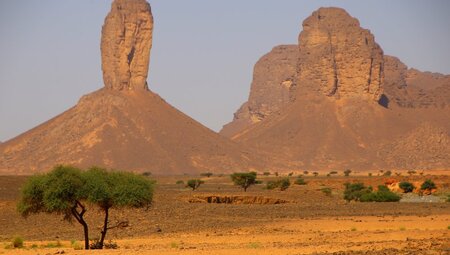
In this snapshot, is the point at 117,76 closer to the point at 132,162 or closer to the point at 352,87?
the point at 132,162

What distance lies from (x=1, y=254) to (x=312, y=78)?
163 m

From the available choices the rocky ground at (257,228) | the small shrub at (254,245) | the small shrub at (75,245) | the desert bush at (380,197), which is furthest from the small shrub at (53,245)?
the desert bush at (380,197)

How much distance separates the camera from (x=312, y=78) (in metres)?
197

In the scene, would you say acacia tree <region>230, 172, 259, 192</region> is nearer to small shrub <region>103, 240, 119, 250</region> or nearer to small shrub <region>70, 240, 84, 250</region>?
small shrub <region>70, 240, 84, 250</region>

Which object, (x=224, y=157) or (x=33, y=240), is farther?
(x=224, y=157)

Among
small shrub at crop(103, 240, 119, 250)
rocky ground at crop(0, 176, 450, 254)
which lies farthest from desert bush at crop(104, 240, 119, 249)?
rocky ground at crop(0, 176, 450, 254)

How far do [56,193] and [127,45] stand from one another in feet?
472

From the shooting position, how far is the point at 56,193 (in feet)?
126

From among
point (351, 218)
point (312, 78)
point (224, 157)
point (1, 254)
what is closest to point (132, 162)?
point (224, 157)

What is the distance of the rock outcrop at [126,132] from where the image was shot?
6437 inches

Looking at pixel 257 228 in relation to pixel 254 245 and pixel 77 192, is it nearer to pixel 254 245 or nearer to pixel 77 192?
pixel 254 245

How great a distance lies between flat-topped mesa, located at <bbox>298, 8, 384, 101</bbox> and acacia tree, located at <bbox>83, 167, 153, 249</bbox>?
15383 cm

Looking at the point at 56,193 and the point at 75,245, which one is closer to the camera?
the point at 56,193

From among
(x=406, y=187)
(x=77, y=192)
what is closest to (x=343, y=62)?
(x=406, y=187)
